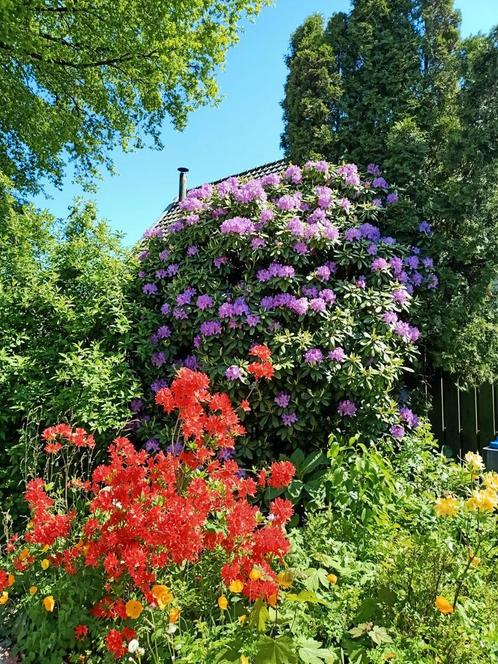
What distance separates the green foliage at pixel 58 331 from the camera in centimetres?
344

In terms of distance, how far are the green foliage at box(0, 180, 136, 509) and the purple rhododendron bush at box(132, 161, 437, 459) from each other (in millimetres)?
282

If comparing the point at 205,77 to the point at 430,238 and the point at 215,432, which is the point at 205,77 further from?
the point at 215,432

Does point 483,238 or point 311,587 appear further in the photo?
point 483,238

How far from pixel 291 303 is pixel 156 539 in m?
2.18

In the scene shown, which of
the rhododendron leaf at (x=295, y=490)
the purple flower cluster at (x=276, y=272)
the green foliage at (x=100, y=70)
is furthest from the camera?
the green foliage at (x=100, y=70)

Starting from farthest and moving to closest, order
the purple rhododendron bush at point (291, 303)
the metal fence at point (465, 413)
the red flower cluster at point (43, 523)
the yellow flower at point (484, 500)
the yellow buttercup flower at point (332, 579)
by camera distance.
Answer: the metal fence at point (465, 413) → the purple rhododendron bush at point (291, 303) → the red flower cluster at point (43, 523) → the yellow buttercup flower at point (332, 579) → the yellow flower at point (484, 500)

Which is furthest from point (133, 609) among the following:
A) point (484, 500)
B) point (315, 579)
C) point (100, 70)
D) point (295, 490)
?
point (100, 70)

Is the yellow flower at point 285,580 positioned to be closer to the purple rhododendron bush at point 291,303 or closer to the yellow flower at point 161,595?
the yellow flower at point 161,595

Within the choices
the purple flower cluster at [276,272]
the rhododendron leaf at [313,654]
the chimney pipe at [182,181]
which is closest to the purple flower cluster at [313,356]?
the purple flower cluster at [276,272]

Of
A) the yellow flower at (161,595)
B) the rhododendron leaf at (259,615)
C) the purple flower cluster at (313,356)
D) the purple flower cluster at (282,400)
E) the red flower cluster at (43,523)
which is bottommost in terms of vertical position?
the rhododendron leaf at (259,615)

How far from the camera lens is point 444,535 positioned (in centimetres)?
209

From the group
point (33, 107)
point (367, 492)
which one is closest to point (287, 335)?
point (367, 492)

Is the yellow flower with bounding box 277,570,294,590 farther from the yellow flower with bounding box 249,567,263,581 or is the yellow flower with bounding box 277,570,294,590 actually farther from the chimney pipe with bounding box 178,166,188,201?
the chimney pipe with bounding box 178,166,188,201

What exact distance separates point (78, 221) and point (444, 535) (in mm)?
→ 4120
